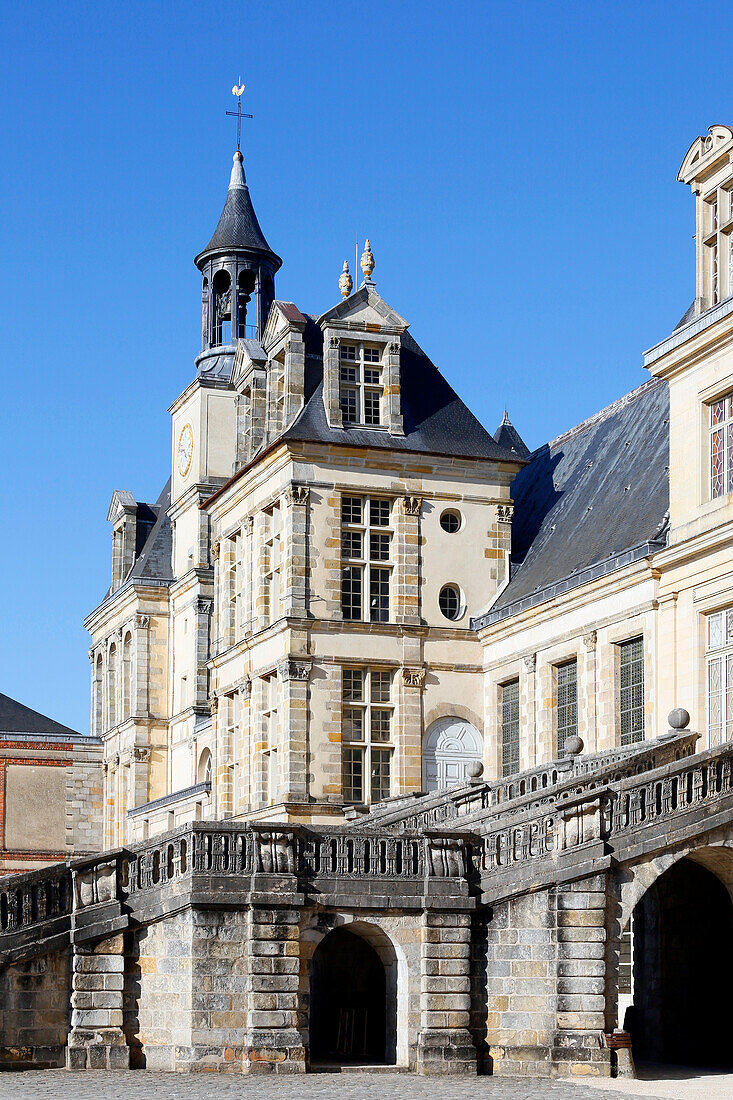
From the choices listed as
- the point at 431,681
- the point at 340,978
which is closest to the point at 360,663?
the point at 431,681

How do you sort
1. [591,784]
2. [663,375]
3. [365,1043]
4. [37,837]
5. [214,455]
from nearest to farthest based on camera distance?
[591,784] → [365,1043] → [663,375] → [214,455] → [37,837]

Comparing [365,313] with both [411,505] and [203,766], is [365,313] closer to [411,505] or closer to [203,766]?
[411,505]

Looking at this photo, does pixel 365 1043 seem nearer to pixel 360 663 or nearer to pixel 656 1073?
pixel 656 1073

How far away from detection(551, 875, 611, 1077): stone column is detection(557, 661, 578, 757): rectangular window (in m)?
11.4

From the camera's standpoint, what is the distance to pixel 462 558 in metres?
38.2

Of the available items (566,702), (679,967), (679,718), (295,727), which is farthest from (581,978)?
(295,727)

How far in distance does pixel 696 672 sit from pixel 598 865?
6.63m

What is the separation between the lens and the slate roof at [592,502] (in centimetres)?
3381

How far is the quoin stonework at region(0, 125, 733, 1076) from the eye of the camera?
2339cm

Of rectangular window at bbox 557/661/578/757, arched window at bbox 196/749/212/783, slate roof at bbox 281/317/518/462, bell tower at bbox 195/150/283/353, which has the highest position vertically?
bell tower at bbox 195/150/283/353

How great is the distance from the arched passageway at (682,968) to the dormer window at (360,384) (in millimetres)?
13681

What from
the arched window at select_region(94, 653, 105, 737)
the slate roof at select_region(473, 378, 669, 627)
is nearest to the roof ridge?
the slate roof at select_region(473, 378, 669, 627)

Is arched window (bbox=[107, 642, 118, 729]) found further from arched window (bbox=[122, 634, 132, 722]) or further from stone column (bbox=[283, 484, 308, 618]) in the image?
stone column (bbox=[283, 484, 308, 618])

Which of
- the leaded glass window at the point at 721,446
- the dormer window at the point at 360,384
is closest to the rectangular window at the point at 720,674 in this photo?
the leaded glass window at the point at 721,446
